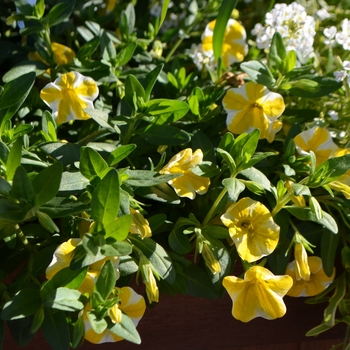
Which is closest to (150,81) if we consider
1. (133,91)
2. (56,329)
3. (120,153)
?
(133,91)

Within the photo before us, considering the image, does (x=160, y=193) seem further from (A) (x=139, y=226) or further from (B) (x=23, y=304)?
(B) (x=23, y=304)

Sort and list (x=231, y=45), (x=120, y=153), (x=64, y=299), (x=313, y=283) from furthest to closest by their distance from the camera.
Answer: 1. (x=231, y=45)
2. (x=313, y=283)
3. (x=120, y=153)
4. (x=64, y=299)

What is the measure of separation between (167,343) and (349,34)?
22.0 inches

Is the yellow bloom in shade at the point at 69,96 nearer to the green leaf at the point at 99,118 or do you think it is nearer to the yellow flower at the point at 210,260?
the green leaf at the point at 99,118

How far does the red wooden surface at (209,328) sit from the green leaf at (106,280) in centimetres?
19

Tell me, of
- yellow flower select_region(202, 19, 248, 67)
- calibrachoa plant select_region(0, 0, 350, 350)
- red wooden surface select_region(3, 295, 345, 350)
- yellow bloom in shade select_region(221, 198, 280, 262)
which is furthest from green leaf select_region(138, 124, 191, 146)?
yellow flower select_region(202, 19, 248, 67)

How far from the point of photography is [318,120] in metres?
0.92

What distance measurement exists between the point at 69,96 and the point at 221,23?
0.92 ft

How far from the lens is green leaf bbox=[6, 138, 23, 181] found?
2.10 feet

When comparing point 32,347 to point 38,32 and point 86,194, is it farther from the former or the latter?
point 38,32

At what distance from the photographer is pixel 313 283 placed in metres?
0.82

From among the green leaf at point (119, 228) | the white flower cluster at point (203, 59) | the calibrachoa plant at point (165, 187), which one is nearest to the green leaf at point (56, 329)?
the calibrachoa plant at point (165, 187)

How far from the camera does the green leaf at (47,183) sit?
62cm

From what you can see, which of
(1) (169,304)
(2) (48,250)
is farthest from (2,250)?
(1) (169,304)
